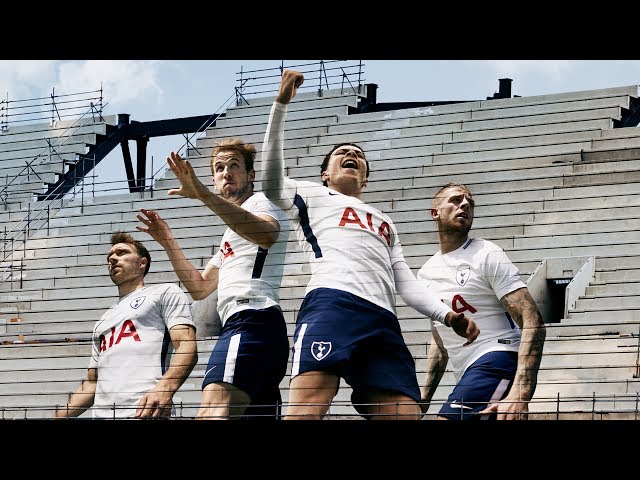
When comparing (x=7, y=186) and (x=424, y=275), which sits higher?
(x=7, y=186)

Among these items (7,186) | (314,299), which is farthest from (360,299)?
(7,186)

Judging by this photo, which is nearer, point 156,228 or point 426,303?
point 426,303

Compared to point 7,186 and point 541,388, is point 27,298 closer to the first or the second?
point 7,186

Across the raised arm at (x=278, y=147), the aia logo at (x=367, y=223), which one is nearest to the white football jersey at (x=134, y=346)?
the raised arm at (x=278, y=147)

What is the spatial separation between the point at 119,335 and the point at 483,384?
4.37ft

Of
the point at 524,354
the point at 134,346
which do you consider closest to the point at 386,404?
the point at 524,354

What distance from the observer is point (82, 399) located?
4828 millimetres

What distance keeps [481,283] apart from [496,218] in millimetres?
832

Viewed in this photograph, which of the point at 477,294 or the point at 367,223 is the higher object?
the point at 367,223

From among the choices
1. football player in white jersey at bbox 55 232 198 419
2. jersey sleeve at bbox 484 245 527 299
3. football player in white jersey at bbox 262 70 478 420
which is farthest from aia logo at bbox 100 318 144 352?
jersey sleeve at bbox 484 245 527 299

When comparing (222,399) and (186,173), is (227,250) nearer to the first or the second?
(186,173)

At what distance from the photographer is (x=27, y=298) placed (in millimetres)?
5750

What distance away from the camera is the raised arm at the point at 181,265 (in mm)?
4707
